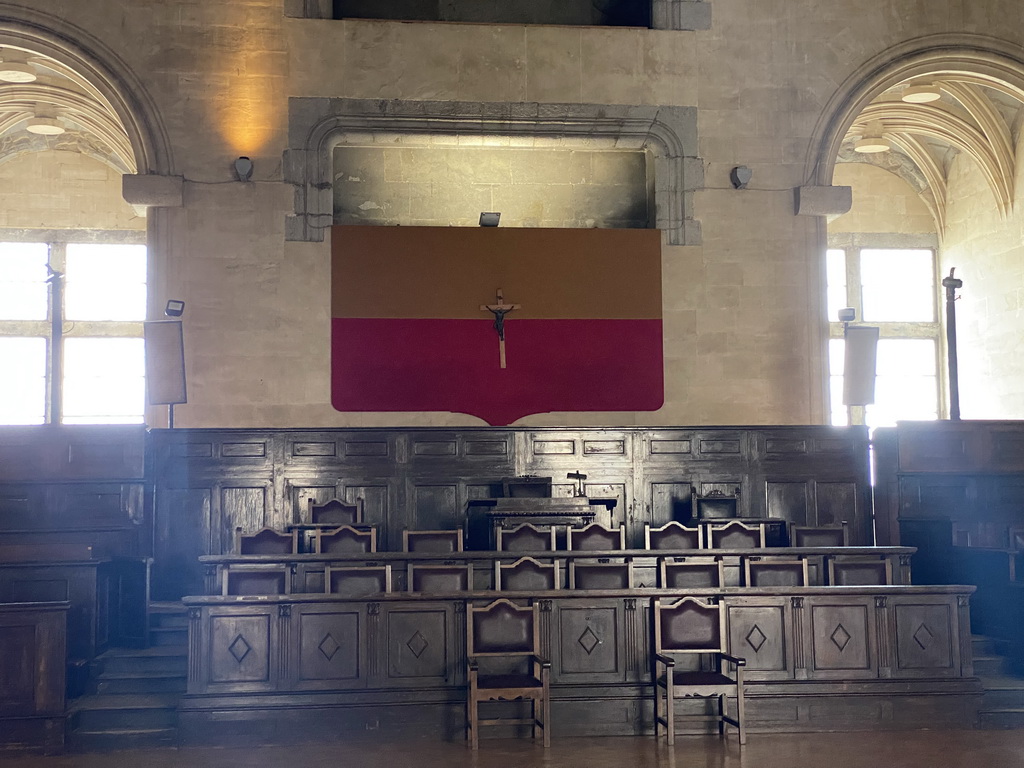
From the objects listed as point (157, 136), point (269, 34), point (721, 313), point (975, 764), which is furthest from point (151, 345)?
point (975, 764)

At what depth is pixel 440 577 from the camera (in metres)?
8.69

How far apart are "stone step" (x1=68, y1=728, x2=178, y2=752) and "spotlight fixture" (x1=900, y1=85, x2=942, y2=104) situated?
42.6 feet

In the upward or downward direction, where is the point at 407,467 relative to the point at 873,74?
downward

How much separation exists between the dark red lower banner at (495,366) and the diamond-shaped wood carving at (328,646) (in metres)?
4.53

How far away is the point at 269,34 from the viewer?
12.6m

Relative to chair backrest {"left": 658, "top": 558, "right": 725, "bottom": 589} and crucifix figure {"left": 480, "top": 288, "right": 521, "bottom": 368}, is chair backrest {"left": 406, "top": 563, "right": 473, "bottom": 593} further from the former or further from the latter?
crucifix figure {"left": 480, "top": 288, "right": 521, "bottom": 368}

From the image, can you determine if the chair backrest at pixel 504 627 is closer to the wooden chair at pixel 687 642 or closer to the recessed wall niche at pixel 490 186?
the wooden chair at pixel 687 642

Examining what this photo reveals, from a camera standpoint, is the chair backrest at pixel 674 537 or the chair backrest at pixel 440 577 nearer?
the chair backrest at pixel 440 577

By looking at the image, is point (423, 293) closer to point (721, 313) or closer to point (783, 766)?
point (721, 313)

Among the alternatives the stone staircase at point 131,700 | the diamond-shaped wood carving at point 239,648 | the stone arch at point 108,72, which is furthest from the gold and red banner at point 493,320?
the diamond-shaped wood carving at point 239,648

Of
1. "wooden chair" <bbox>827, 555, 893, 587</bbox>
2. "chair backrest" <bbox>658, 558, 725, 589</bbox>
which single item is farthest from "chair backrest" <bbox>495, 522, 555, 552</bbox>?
"wooden chair" <bbox>827, 555, 893, 587</bbox>

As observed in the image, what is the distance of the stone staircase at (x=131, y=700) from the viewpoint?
7906 mm

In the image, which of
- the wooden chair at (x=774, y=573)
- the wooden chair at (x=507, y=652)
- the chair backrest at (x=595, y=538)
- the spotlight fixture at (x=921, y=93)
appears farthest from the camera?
the spotlight fixture at (x=921, y=93)

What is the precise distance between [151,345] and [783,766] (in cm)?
739
